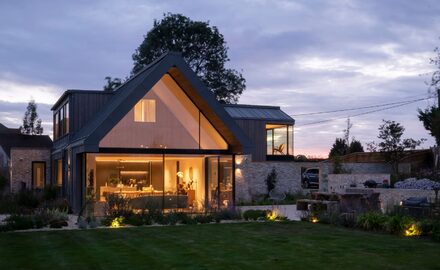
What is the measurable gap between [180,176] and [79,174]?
376cm

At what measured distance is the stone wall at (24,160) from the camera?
31.2m

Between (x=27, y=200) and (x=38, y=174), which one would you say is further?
(x=38, y=174)

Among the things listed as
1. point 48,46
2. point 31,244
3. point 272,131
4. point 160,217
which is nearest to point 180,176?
point 160,217

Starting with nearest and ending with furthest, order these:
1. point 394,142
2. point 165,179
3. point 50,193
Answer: point 165,179 → point 50,193 → point 394,142

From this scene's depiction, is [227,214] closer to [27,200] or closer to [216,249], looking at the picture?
[216,249]

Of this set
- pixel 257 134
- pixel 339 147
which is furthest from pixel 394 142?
pixel 339 147

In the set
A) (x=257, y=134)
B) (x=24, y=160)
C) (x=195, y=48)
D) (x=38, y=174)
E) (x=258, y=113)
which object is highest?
(x=195, y=48)

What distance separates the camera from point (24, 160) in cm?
3139

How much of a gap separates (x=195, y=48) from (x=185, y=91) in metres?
27.3

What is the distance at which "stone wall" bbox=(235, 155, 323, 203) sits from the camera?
100 ft

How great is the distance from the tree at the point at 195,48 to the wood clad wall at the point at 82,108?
24.3 m

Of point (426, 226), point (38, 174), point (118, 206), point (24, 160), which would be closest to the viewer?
point (426, 226)

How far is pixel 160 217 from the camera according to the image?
17922 millimetres

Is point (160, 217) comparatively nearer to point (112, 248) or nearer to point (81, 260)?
point (112, 248)
